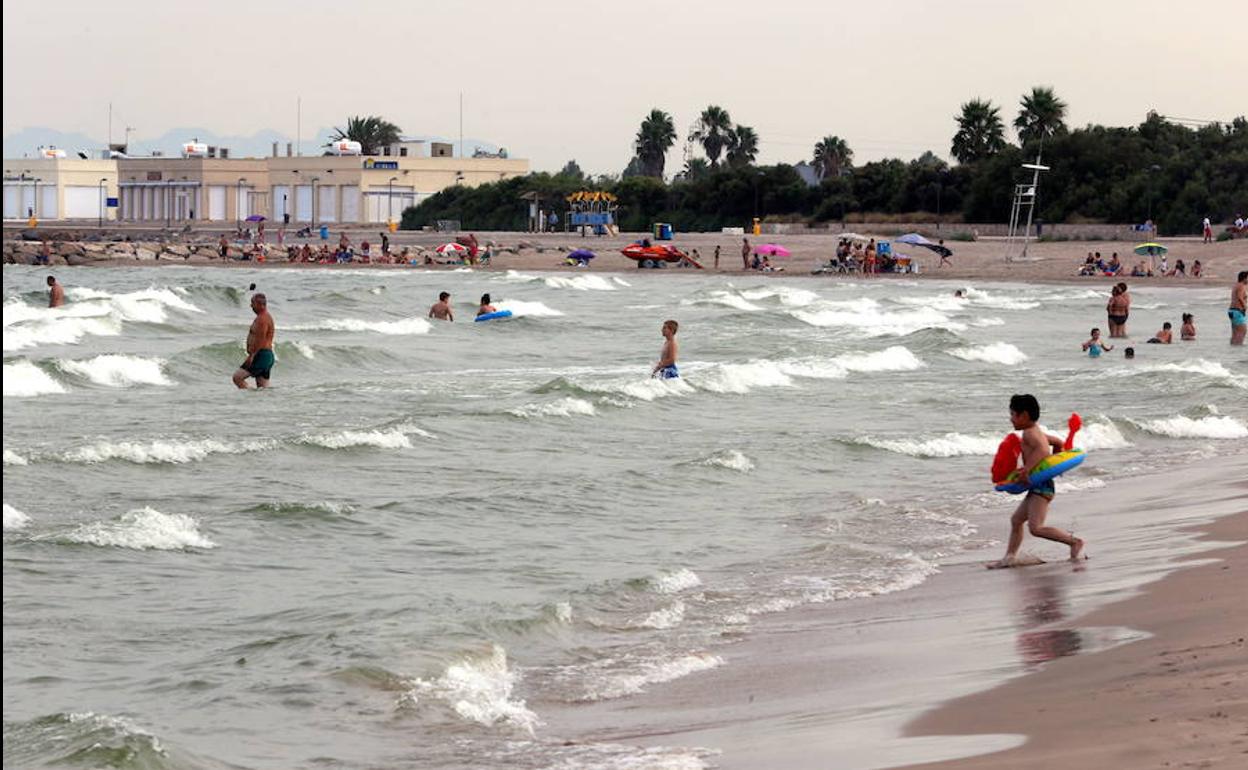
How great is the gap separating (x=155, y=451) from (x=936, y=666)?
1063 cm

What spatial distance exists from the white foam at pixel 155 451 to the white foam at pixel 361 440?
548 millimetres

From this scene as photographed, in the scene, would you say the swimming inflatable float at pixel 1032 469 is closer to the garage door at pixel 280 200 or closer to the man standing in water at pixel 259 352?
the man standing in water at pixel 259 352

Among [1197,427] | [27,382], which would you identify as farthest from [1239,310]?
[27,382]

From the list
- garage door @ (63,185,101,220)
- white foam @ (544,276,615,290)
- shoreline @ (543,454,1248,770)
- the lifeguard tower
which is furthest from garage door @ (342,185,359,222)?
shoreline @ (543,454,1248,770)

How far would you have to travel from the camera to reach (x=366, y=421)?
68.5 feet

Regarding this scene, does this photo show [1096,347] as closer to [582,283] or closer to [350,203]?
[582,283]

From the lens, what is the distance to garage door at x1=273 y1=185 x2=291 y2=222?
416 ft

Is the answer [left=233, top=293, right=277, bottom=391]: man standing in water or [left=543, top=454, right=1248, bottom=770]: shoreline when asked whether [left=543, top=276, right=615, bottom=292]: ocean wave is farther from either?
[left=543, top=454, right=1248, bottom=770]: shoreline

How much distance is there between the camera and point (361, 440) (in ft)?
59.2

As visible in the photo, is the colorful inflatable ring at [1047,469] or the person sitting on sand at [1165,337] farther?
the person sitting on sand at [1165,337]

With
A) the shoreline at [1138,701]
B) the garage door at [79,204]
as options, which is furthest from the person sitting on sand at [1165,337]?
the garage door at [79,204]

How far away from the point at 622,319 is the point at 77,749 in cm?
3694

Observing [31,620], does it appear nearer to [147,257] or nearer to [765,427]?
[765,427]

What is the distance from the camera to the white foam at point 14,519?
12.8 meters
